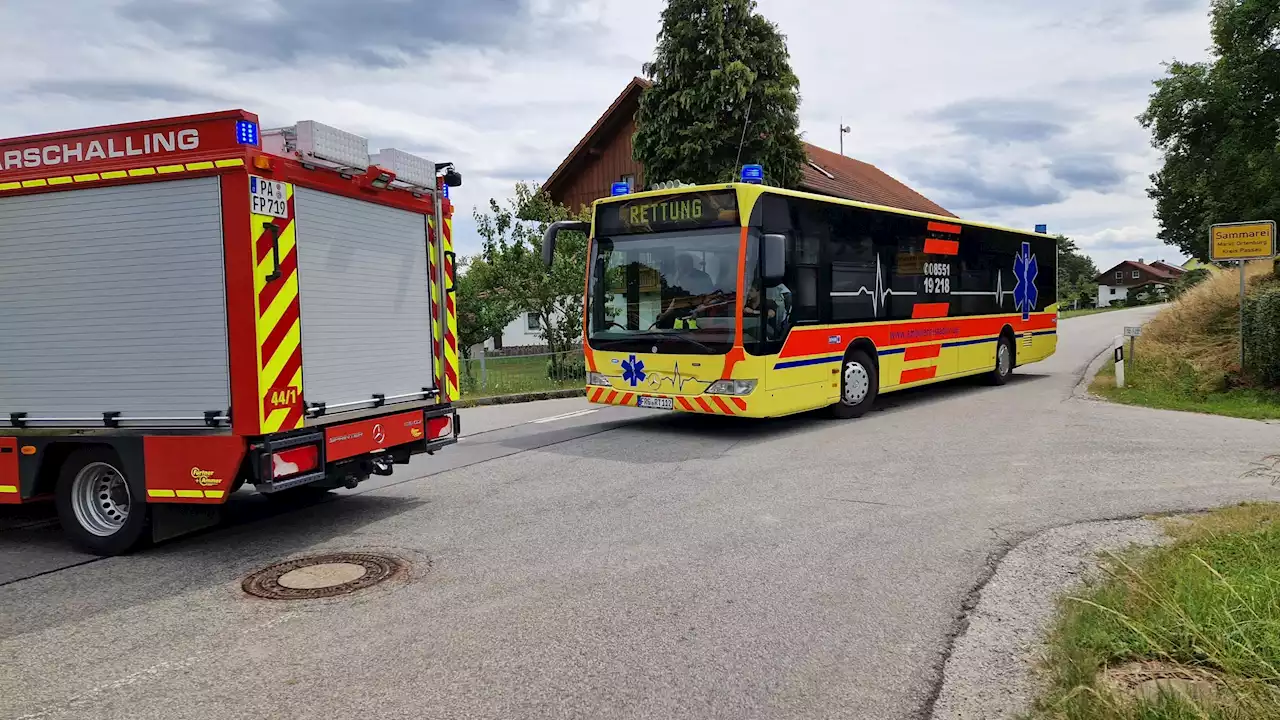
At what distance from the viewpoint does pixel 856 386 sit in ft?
39.7

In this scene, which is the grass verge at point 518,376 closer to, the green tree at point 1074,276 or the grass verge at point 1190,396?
the grass verge at point 1190,396

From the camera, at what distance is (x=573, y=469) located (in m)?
8.72

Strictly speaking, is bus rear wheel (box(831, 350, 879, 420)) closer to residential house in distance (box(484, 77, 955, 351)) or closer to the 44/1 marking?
the 44/1 marking

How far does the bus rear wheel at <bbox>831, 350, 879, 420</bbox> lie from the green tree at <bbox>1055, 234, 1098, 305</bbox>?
7730 cm

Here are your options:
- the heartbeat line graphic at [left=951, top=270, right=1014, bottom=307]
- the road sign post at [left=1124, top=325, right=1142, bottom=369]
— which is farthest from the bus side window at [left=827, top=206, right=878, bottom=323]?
the road sign post at [left=1124, top=325, right=1142, bottom=369]

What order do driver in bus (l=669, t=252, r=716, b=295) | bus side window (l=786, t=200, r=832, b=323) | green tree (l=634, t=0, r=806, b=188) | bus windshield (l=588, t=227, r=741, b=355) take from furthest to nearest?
green tree (l=634, t=0, r=806, b=188) → bus side window (l=786, t=200, r=832, b=323) → driver in bus (l=669, t=252, r=716, b=295) → bus windshield (l=588, t=227, r=741, b=355)

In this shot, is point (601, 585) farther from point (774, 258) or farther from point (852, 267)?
point (852, 267)

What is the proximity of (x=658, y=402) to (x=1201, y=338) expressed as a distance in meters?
12.2

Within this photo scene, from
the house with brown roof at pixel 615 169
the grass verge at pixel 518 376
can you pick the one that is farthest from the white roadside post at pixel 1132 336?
the house with brown roof at pixel 615 169

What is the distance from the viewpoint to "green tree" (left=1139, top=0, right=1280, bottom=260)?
29156 millimetres

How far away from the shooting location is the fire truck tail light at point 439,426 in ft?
24.3

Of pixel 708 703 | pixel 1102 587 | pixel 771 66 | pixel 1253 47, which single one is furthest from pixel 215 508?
pixel 1253 47

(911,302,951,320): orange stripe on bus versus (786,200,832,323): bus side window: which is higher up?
(786,200,832,323): bus side window

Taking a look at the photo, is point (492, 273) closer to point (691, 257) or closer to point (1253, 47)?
point (691, 257)
